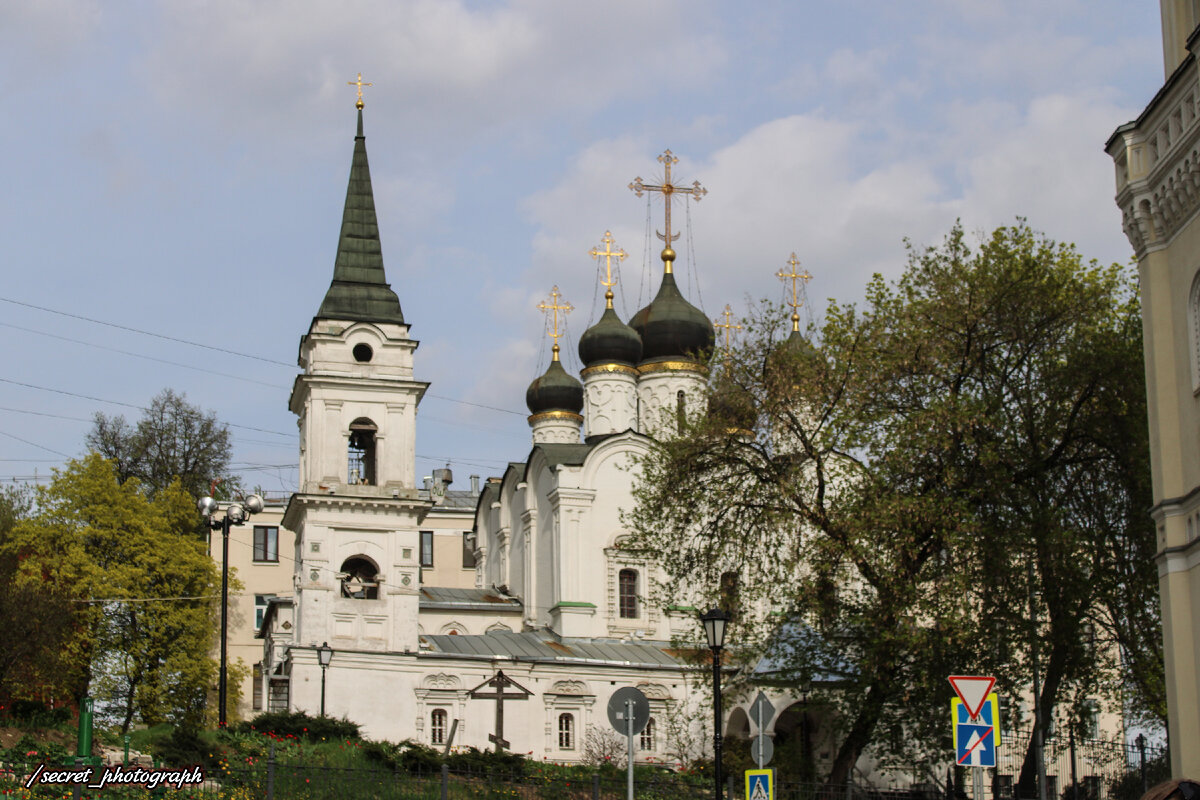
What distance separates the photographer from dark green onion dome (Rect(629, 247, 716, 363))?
1797 inches

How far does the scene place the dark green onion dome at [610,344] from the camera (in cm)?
4550

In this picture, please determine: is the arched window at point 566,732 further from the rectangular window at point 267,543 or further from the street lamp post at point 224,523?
the rectangular window at point 267,543

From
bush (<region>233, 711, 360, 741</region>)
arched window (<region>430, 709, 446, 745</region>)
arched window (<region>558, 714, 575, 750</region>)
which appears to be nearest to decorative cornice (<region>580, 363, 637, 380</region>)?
arched window (<region>558, 714, 575, 750</region>)

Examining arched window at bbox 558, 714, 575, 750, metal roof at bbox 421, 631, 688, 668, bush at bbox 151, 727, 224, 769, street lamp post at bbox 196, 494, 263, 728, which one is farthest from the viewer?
metal roof at bbox 421, 631, 688, 668

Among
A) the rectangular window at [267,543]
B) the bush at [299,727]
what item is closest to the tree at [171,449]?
the rectangular window at [267,543]

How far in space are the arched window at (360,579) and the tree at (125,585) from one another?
7.06 metres

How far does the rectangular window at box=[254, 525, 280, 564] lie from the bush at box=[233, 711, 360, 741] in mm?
22521

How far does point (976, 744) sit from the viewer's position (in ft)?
41.2

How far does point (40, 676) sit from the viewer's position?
34188mm

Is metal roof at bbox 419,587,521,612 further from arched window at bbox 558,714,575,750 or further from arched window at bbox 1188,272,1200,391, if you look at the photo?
arched window at bbox 1188,272,1200,391

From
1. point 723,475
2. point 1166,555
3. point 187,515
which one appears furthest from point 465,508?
point 1166,555

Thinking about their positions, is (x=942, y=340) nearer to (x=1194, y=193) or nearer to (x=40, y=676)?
(x=1194, y=193)

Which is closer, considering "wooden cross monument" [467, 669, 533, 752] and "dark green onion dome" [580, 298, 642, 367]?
"wooden cross monument" [467, 669, 533, 752]

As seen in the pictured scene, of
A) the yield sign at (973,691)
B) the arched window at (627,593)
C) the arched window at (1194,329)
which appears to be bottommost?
the yield sign at (973,691)
